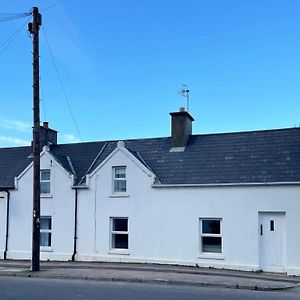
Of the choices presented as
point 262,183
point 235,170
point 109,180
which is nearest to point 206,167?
point 235,170

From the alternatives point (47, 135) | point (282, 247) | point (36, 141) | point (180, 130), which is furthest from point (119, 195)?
point (282, 247)

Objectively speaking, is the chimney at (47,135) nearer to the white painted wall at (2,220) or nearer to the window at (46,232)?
the white painted wall at (2,220)

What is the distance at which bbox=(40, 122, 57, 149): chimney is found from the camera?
27.3 m

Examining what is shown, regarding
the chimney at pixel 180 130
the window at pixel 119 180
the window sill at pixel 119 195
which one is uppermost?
the chimney at pixel 180 130

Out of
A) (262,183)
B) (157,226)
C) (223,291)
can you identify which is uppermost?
(262,183)

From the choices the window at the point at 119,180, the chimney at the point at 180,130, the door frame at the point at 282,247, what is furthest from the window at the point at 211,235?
→ the window at the point at 119,180

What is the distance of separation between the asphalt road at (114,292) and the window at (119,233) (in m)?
6.17

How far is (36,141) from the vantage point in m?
19.3

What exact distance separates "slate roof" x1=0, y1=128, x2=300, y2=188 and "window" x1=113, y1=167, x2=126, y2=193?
1061 mm

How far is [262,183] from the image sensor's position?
19250mm

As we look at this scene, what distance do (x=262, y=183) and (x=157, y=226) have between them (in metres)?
5.19

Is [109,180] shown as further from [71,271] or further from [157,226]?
[71,271]

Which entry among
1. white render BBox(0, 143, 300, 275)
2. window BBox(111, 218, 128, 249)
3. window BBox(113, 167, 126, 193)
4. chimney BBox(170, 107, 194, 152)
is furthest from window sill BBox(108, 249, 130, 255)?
chimney BBox(170, 107, 194, 152)

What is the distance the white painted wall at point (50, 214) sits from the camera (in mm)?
23344
